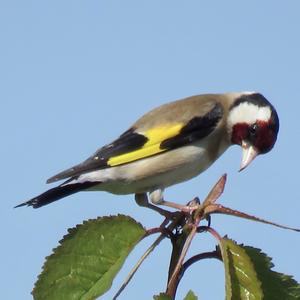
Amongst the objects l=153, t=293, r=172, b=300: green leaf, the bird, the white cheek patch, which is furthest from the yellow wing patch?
l=153, t=293, r=172, b=300: green leaf

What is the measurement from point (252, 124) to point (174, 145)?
27.8 inches

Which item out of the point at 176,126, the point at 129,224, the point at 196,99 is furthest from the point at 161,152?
the point at 129,224

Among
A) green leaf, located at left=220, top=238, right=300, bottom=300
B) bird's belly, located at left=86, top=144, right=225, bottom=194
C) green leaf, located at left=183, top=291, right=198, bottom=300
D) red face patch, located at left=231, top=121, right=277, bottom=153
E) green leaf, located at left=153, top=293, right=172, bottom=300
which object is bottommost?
green leaf, located at left=153, top=293, right=172, bottom=300

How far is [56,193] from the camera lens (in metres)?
5.26

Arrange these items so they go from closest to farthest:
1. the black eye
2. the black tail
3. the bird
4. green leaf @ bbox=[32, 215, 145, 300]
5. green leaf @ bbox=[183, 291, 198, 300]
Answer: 1. green leaf @ bbox=[183, 291, 198, 300]
2. green leaf @ bbox=[32, 215, 145, 300]
3. the black tail
4. the bird
5. the black eye

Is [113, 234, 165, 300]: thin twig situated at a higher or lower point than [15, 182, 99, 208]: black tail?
lower

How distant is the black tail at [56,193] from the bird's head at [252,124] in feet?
4.00

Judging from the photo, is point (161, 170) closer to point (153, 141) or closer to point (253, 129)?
point (153, 141)

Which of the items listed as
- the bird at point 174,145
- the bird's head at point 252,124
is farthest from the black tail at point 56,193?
the bird's head at point 252,124

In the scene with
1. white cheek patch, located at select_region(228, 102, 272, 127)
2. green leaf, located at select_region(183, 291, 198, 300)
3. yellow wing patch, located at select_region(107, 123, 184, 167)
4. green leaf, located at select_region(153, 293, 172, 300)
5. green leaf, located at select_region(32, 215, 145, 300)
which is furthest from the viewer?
white cheek patch, located at select_region(228, 102, 272, 127)

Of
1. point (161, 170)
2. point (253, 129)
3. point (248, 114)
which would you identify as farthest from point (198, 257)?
point (248, 114)

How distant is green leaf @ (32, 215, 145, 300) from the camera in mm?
2449

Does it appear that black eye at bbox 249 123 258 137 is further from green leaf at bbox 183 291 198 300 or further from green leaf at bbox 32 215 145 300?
green leaf at bbox 183 291 198 300

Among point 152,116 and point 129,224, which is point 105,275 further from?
point 152,116
